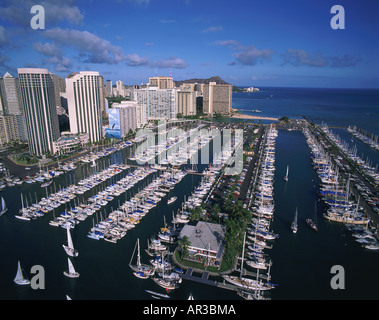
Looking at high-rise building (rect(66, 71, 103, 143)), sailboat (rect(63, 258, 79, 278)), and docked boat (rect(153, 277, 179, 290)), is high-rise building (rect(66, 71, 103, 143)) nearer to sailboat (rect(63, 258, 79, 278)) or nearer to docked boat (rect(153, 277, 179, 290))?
sailboat (rect(63, 258, 79, 278))

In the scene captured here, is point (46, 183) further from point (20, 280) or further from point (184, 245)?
point (184, 245)

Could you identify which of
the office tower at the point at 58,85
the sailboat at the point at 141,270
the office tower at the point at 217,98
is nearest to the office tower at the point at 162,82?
the office tower at the point at 217,98

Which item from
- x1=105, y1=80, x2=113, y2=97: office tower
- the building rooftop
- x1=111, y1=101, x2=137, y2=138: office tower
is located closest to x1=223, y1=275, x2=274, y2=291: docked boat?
the building rooftop

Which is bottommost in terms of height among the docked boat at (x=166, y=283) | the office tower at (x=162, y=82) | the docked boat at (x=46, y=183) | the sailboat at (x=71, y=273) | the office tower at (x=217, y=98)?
the docked boat at (x=166, y=283)

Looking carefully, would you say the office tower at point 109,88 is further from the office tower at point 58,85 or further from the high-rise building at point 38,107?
the high-rise building at point 38,107

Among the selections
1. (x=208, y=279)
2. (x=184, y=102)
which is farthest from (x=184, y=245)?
(x=184, y=102)

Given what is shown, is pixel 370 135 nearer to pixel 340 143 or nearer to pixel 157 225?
pixel 340 143
